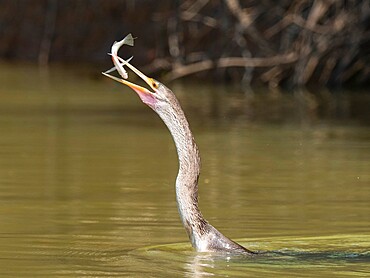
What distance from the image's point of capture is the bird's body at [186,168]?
6945 mm

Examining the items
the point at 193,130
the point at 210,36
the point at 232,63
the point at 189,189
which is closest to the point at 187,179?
the point at 189,189

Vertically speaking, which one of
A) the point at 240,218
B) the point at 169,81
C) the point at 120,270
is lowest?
the point at 120,270

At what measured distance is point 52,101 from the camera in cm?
1658

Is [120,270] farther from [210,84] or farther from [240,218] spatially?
[210,84]

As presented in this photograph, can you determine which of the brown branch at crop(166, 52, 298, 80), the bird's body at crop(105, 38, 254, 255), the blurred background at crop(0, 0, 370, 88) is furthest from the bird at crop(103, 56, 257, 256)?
the brown branch at crop(166, 52, 298, 80)

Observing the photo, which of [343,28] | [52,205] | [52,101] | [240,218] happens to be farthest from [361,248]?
[343,28]

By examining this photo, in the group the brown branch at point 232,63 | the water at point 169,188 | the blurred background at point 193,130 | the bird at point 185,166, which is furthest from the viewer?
the brown branch at point 232,63

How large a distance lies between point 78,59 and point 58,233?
16399 mm

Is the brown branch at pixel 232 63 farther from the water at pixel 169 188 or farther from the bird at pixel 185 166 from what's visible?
the bird at pixel 185 166

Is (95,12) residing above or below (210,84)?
above

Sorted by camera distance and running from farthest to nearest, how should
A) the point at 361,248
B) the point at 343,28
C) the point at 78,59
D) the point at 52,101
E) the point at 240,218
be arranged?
1. the point at 78,59
2. the point at 343,28
3. the point at 52,101
4. the point at 240,218
5. the point at 361,248

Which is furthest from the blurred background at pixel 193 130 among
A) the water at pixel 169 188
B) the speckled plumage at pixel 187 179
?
the speckled plumage at pixel 187 179

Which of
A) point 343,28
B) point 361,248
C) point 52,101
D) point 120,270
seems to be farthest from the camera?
point 343,28

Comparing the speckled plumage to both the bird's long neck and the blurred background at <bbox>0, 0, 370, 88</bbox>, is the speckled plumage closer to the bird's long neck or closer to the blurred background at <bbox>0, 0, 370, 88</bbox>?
the bird's long neck
